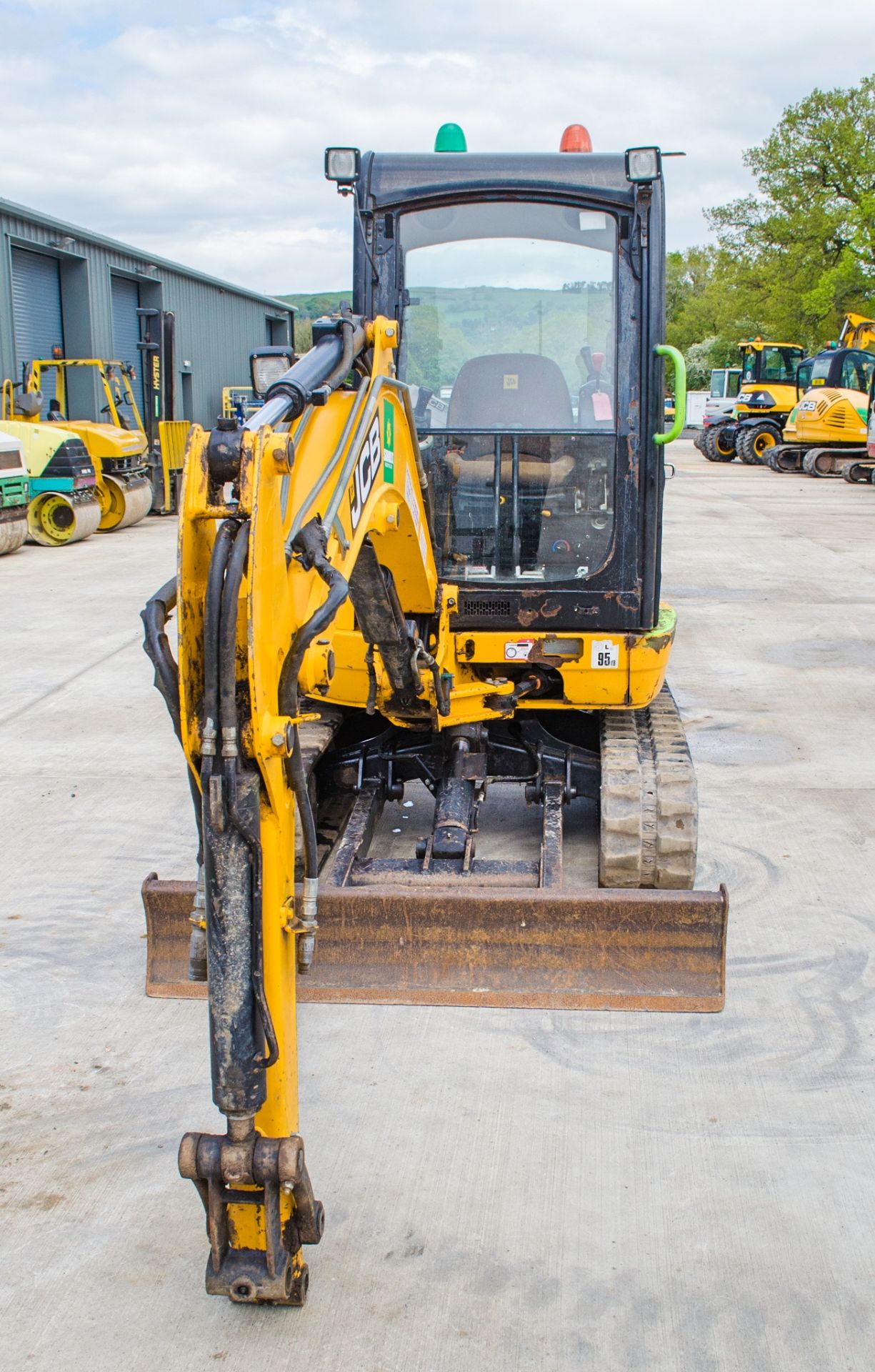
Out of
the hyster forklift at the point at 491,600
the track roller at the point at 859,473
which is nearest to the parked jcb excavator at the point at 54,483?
the hyster forklift at the point at 491,600

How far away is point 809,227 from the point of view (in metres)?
50.2

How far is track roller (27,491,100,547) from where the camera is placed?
58.4ft

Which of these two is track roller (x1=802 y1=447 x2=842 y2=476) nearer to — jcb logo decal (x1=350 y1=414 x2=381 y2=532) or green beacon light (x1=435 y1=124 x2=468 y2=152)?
green beacon light (x1=435 y1=124 x2=468 y2=152)

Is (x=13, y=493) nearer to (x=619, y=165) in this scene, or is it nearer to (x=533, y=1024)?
(x=619, y=165)

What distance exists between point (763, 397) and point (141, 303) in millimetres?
15613

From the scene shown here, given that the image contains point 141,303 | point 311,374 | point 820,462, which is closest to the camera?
point 311,374

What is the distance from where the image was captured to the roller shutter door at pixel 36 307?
24.2m

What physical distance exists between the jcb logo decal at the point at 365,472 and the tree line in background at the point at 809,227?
46.6 m

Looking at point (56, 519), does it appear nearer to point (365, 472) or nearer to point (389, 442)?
point (389, 442)

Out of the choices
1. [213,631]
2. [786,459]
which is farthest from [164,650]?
[786,459]

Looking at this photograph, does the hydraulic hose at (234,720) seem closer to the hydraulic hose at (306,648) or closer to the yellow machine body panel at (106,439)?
the hydraulic hose at (306,648)

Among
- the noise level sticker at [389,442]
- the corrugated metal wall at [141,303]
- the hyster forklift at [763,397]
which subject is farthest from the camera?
the hyster forklift at [763,397]

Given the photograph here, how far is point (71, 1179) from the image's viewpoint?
12.1 feet

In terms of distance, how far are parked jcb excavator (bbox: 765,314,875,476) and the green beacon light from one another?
955 inches
